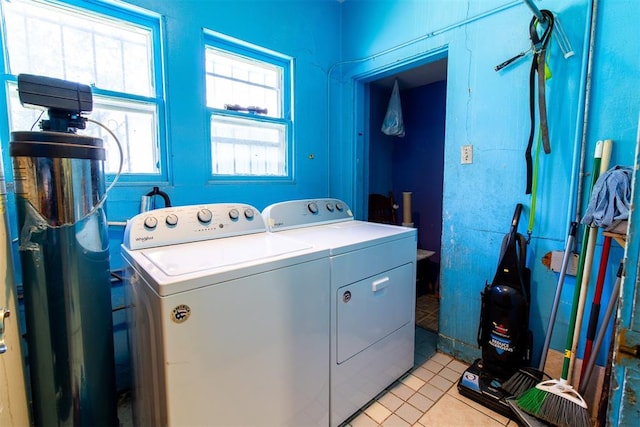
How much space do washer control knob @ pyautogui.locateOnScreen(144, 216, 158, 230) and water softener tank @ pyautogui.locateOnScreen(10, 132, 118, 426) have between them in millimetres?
148

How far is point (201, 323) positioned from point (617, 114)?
196 cm

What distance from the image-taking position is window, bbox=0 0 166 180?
1.36 meters

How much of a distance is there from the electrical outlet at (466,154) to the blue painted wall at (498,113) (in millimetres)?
28

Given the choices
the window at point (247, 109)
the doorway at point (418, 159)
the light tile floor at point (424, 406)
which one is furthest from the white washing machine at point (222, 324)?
the doorway at point (418, 159)

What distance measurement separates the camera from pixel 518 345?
1614 mm

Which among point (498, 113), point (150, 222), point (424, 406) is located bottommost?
point (424, 406)

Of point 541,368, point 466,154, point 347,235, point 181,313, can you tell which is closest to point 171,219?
point 181,313

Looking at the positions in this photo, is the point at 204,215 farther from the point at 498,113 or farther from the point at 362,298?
the point at 498,113

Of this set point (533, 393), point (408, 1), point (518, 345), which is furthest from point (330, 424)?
point (408, 1)

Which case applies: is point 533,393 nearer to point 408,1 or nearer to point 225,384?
point 225,384

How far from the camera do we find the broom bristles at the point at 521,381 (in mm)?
1475

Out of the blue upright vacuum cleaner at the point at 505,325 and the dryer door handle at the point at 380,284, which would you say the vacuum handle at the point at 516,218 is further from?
the dryer door handle at the point at 380,284

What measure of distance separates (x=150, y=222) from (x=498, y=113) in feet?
6.39

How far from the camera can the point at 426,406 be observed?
5.26 ft
